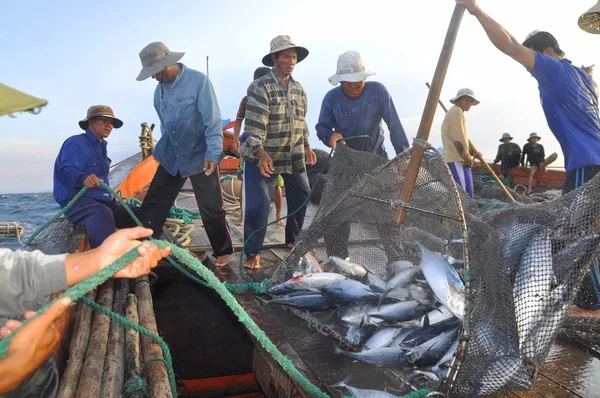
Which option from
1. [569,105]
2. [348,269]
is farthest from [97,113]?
[569,105]

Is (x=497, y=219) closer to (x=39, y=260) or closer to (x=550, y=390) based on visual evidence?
(x=550, y=390)

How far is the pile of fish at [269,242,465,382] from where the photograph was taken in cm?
282

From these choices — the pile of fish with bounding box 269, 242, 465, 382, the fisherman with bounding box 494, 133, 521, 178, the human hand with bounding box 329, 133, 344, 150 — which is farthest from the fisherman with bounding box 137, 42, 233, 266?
the fisherman with bounding box 494, 133, 521, 178

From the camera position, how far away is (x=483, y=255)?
9.35 feet

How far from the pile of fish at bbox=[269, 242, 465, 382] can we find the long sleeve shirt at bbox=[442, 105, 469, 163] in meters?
4.66

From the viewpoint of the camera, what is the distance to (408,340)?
300cm

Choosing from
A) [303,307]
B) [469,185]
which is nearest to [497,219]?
[303,307]

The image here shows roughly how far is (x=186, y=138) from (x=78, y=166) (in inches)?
49.6

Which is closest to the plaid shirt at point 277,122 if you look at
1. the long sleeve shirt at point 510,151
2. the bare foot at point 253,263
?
the bare foot at point 253,263

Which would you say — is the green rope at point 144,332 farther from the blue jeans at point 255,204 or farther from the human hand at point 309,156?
the human hand at point 309,156

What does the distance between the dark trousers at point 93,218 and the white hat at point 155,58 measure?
149 centimetres

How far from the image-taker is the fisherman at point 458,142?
7.73 m

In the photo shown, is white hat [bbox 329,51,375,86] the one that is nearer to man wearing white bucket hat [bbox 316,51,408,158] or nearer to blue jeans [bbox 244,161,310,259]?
man wearing white bucket hat [bbox 316,51,408,158]

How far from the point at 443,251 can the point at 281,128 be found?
2278 mm
